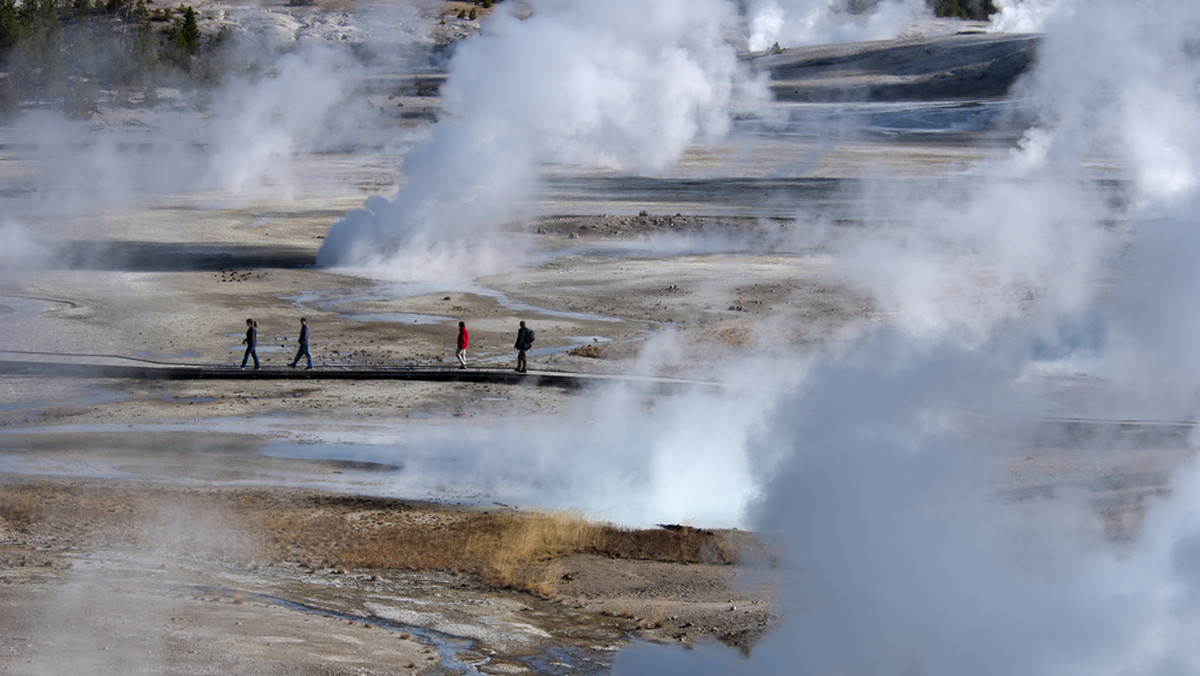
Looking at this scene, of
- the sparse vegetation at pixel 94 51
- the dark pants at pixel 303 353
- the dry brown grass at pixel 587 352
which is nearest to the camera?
the dark pants at pixel 303 353

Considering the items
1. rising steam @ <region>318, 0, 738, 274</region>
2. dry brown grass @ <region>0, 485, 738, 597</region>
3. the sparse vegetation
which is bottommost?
dry brown grass @ <region>0, 485, 738, 597</region>

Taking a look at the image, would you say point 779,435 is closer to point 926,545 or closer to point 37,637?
point 926,545

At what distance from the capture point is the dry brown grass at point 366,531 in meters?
13.4

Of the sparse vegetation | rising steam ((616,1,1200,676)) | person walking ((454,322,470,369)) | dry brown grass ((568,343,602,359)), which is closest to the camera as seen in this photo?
rising steam ((616,1,1200,676))

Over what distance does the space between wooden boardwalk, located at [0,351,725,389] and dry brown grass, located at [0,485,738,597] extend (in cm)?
719

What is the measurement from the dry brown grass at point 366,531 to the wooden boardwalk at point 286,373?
7.19 m

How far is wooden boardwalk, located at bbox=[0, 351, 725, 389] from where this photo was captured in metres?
22.2

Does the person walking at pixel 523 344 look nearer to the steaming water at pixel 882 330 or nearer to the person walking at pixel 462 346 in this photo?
the person walking at pixel 462 346

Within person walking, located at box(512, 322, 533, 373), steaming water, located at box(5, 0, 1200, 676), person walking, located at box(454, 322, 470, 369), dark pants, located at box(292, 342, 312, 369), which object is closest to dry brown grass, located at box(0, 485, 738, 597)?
steaming water, located at box(5, 0, 1200, 676)

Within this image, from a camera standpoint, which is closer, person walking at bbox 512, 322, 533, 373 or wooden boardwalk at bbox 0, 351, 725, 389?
wooden boardwalk at bbox 0, 351, 725, 389

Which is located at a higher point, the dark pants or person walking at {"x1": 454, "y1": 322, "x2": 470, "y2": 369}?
person walking at {"x1": 454, "y1": 322, "x2": 470, "y2": 369}

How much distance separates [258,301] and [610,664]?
2148cm

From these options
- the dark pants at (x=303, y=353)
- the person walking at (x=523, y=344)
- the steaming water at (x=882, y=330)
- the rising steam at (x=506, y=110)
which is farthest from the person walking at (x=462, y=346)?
the rising steam at (x=506, y=110)

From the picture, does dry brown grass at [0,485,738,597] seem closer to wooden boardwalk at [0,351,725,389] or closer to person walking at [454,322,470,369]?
wooden boardwalk at [0,351,725,389]
